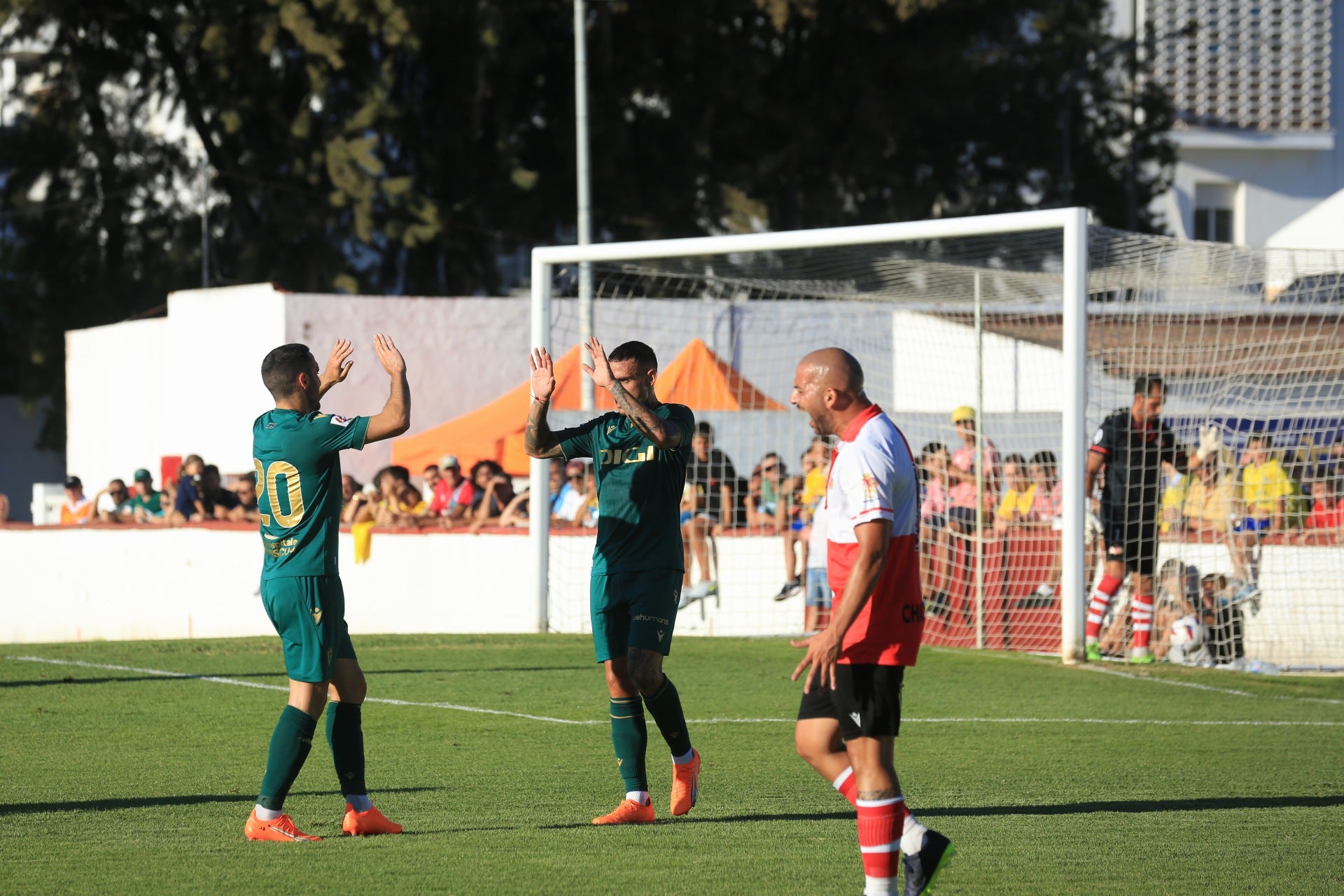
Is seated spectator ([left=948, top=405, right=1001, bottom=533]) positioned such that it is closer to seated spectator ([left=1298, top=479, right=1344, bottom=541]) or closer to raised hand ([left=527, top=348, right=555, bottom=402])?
seated spectator ([left=1298, top=479, right=1344, bottom=541])

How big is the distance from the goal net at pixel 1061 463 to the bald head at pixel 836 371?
789 cm

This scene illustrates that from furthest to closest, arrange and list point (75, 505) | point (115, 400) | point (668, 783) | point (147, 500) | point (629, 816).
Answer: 1. point (115, 400)
2. point (75, 505)
3. point (147, 500)
4. point (668, 783)
5. point (629, 816)

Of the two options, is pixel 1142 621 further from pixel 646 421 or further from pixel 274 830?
pixel 274 830

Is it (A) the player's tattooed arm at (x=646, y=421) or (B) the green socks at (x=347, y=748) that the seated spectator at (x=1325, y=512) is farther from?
(B) the green socks at (x=347, y=748)

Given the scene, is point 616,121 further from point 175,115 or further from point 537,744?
point 537,744

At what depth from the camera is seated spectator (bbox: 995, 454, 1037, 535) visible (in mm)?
14711

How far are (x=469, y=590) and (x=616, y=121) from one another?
50.6 ft

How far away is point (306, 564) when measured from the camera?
6613 mm

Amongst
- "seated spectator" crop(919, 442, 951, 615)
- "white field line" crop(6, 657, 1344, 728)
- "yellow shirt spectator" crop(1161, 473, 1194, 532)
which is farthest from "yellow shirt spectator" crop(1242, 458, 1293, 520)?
"white field line" crop(6, 657, 1344, 728)

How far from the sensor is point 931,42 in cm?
3139

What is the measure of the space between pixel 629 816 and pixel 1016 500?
28.2 ft

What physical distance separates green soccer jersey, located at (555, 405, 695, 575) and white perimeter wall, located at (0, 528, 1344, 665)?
324 inches

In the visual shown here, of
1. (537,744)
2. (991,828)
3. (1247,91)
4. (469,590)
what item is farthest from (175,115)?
(1247,91)

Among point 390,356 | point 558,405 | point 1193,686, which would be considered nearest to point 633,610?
point 390,356
